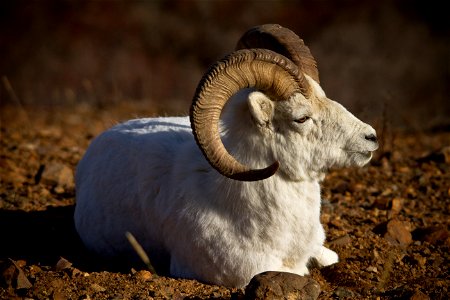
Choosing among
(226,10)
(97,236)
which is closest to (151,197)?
(97,236)

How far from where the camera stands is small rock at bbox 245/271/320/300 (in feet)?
19.5

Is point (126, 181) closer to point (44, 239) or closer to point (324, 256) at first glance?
point (44, 239)

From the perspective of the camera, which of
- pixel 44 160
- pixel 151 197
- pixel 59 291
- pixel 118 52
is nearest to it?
pixel 59 291

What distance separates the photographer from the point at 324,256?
743 centimetres

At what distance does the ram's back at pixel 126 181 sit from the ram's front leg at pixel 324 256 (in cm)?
163

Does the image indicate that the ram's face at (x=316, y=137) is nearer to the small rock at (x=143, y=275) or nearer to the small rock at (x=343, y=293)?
the small rock at (x=343, y=293)

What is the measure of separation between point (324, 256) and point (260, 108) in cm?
178

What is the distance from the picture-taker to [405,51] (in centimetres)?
3184

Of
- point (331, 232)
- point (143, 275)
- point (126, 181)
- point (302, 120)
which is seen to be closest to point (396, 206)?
point (331, 232)

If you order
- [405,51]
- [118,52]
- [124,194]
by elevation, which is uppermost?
[405,51]

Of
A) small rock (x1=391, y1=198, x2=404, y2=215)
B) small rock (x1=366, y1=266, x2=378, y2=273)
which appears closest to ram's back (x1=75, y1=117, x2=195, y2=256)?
small rock (x1=366, y1=266, x2=378, y2=273)

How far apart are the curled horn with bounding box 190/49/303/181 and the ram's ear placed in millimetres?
118

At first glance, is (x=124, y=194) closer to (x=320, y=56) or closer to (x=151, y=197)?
(x=151, y=197)

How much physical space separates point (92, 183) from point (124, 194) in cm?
65
